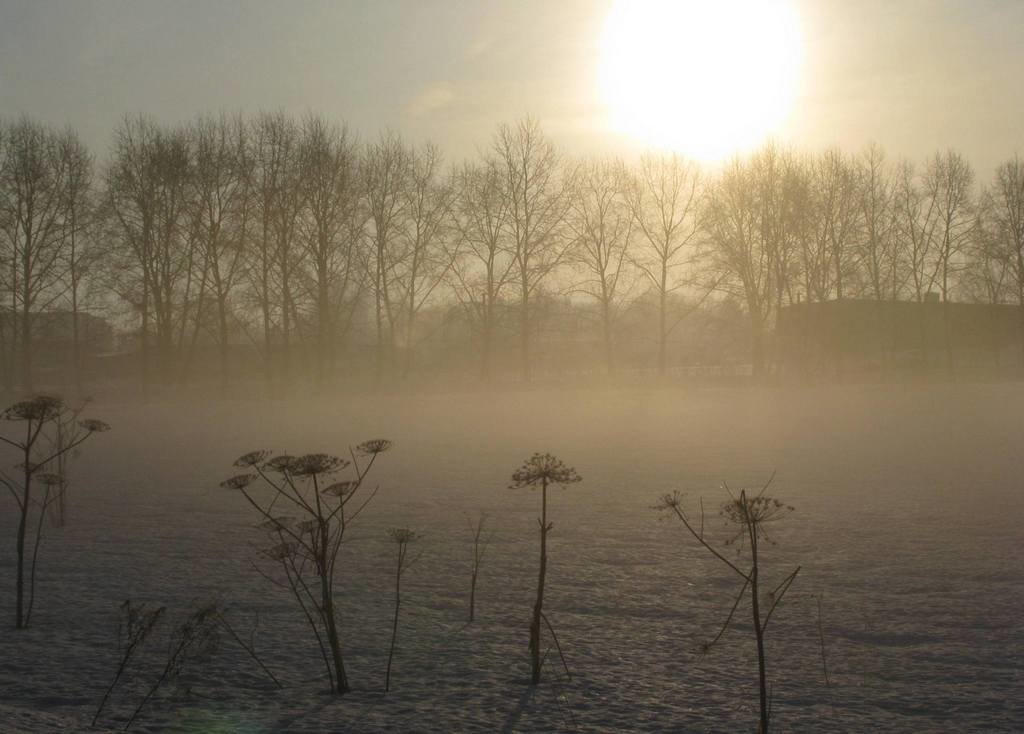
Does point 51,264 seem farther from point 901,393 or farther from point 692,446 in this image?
point 901,393

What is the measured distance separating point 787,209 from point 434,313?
18811 millimetres

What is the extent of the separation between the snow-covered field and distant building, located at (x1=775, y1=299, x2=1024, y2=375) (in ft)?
120

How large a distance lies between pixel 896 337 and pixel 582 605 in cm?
5277

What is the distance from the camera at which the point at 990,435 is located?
18266 mm

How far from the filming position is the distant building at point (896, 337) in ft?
163

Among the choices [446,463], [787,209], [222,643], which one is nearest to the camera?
[222,643]

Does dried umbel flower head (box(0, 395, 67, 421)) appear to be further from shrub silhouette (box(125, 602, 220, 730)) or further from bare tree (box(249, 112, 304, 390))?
bare tree (box(249, 112, 304, 390))

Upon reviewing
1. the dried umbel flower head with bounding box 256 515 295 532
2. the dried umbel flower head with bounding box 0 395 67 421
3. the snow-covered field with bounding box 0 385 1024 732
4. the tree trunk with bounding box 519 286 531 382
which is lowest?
the snow-covered field with bounding box 0 385 1024 732

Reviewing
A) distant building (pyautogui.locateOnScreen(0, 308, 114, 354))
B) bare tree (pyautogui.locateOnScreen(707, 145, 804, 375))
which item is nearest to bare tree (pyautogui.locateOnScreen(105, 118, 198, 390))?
distant building (pyautogui.locateOnScreen(0, 308, 114, 354))

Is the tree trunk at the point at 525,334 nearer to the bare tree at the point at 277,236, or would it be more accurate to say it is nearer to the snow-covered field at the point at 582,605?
the bare tree at the point at 277,236

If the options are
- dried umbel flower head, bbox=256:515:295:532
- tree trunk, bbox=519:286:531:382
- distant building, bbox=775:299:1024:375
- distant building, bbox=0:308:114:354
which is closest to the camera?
dried umbel flower head, bbox=256:515:295:532

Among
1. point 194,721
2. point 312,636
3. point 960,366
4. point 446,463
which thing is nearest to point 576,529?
point 312,636

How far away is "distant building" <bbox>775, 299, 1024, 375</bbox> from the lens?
163ft

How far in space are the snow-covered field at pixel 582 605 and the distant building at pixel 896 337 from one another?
3664 centimetres
